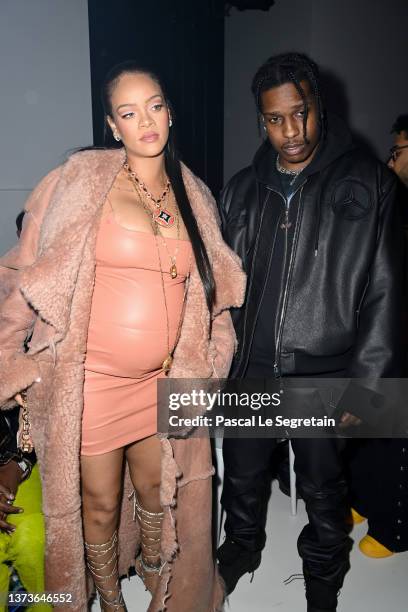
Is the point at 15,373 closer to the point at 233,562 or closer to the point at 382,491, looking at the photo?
the point at 233,562

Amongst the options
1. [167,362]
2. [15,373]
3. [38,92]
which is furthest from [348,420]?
[38,92]

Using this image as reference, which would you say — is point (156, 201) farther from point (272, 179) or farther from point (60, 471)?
point (60, 471)

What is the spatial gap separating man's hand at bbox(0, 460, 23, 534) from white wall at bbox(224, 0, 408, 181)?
3.67 m

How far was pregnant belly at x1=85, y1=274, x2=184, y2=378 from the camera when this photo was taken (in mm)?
1388

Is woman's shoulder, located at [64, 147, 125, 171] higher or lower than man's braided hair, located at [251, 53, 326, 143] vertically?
lower

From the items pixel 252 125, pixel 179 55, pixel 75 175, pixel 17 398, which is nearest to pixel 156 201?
pixel 75 175

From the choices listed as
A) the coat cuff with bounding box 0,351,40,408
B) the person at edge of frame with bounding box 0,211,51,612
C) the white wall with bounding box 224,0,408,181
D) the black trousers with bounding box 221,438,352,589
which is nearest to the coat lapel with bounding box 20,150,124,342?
the coat cuff with bounding box 0,351,40,408

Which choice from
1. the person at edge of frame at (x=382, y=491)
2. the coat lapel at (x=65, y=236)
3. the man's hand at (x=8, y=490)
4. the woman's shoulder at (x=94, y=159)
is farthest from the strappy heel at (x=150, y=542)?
the woman's shoulder at (x=94, y=159)

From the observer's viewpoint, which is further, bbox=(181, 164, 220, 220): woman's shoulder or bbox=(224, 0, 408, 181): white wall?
bbox=(224, 0, 408, 181): white wall

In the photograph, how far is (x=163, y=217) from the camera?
1.47 meters

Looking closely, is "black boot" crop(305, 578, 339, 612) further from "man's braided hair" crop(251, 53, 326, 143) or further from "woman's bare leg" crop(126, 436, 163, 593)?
"man's braided hair" crop(251, 53, 326, 143)

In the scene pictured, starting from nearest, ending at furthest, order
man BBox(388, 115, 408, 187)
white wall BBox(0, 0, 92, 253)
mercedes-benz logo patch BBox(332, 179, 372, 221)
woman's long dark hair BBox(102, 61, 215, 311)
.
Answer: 1. woman's long dark hair BBox(102, 61, 215, 311)
2. mercedes-benz logo patch BBox(332, 179, 372, 221)
3. white wall BBox(0, 0, 92, 253)
4. man BBox(388, 115, 408, 187)

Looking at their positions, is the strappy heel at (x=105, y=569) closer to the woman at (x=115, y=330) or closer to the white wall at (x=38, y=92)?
the woman at (x=115, y=330)

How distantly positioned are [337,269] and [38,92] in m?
1.73
